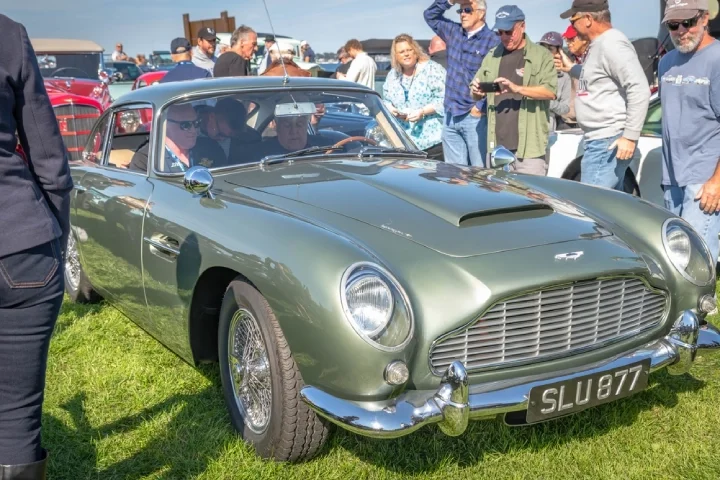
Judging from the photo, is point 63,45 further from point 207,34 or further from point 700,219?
point 700,219

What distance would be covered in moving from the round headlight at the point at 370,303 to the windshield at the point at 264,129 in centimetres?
159

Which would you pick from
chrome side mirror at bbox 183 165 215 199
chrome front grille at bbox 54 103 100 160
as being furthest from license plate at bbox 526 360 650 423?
chrome front grille at bbox 54 103 100 160

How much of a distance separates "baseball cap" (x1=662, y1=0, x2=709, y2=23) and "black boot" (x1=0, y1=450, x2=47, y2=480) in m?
3.90

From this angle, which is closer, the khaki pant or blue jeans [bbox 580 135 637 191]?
blue jeans [bbox 580 135 637 191]

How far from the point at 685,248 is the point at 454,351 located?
134cm

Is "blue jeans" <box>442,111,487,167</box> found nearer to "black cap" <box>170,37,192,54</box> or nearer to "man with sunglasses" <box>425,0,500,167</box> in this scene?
"man with sunglasses" <box>425,0,500,167</box>

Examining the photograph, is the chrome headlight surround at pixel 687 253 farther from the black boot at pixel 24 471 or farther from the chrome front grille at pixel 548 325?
the black boot at pixel 24 471

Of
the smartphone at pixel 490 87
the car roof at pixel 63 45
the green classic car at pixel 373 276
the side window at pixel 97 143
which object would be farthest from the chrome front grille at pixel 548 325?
the car roof at pixel 63 45

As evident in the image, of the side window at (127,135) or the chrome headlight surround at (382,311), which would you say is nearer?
the chrome headlight surround at (382,311)

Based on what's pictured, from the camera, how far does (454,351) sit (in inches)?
109

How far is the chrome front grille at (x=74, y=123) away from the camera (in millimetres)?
11641

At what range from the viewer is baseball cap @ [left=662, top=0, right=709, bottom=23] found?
438cm

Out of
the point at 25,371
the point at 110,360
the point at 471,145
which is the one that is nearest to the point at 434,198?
the point at 25,371

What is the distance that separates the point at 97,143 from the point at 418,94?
3024 mm
